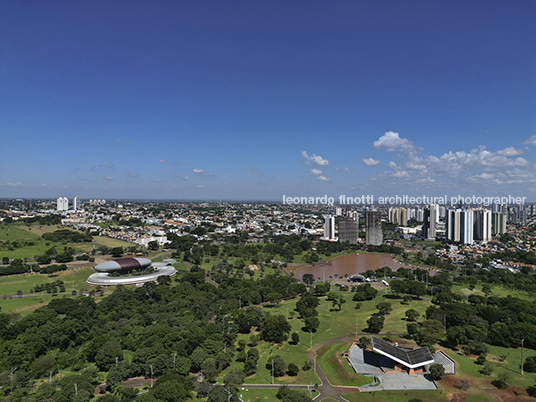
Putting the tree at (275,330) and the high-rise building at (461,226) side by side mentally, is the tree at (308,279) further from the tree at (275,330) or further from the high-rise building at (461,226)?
the high-rise building at (461,226)

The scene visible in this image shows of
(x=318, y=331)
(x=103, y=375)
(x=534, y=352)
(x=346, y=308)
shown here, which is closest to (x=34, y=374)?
(x=103, y=375)

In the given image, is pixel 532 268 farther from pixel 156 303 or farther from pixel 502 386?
pixel 156 303

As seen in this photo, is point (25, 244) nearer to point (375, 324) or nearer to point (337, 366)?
point (337, 366)

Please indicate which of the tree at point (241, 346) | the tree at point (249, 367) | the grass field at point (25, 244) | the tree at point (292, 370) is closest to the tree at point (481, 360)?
the tree at point (292, 370)

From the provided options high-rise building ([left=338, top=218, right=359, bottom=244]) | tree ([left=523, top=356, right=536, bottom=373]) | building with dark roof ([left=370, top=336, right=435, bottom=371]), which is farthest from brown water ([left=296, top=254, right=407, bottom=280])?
tree ([left=523, top=356, right=536, bottom=373])

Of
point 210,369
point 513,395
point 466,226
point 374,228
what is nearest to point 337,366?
point 210,369

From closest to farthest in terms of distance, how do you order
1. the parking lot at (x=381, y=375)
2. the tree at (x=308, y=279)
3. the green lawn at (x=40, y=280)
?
the parking lot at (x=381, y=375) → the green lawn at (x=40, y=280) → the tree at (x=308, y=279)
